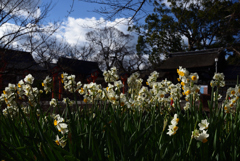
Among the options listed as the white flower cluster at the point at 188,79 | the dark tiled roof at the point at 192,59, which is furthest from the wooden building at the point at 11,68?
the dark tiled roof at the point at 192,59

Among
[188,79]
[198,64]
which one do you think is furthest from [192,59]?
[188,79]

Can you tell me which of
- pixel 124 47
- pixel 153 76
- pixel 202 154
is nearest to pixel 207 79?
pixel 124 47

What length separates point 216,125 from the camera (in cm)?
163

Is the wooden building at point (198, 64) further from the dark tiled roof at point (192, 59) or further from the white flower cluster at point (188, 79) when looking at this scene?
the white flower cluster at point (188, 79)

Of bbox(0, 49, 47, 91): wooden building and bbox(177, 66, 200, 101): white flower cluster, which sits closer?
bbox(177, 66, 200, 101): white flower cluster

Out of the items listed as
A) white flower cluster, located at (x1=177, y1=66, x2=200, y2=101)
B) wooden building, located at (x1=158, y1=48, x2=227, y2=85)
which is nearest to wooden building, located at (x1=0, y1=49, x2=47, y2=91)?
white flower cluster, located at (x1=177, y1=66, x2=200, y2=101)

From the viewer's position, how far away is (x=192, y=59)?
20.6 meters

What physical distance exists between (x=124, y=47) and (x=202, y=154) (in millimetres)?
25833

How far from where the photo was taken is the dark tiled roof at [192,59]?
19.0 meters

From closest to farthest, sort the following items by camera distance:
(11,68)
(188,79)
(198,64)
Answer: (188,79) → (11,68) → (198,64)

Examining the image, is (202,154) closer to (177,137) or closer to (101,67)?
(177,137)

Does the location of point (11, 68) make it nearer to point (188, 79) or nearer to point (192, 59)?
point (188, 79)

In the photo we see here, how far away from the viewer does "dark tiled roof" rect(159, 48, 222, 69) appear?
19047mm

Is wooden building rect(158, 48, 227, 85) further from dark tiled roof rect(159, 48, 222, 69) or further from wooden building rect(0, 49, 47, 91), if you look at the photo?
wooden building rect(0, 49, 47, 91)
